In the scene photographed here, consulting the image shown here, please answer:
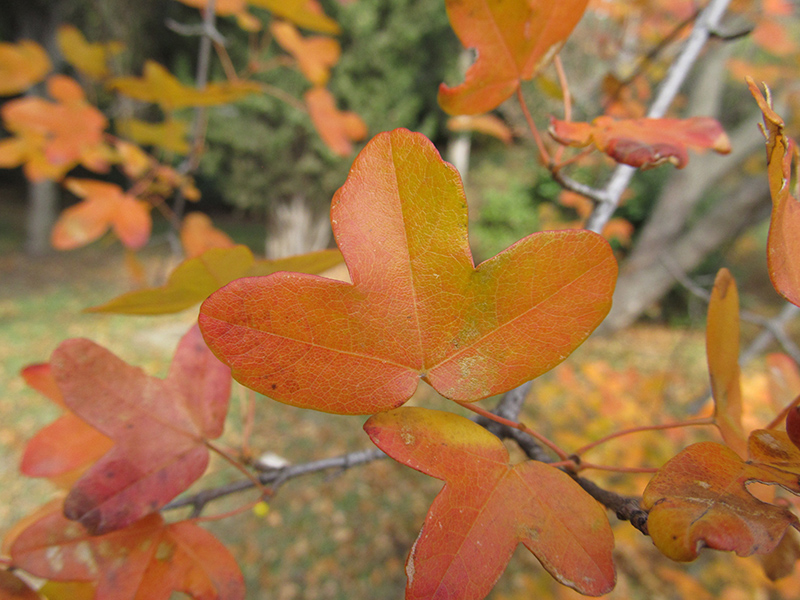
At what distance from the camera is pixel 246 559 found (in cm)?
221

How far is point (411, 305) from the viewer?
28cm

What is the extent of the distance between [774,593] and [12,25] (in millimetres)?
9710

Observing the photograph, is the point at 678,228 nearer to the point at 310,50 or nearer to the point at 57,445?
the point at 310,50

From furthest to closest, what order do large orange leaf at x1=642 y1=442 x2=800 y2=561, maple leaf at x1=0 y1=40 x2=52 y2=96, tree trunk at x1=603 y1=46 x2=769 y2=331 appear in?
tree trunk at x1=603 y1=46 x2=769 y2=331
maple leaf at x1=0 y1=40 x2=52 y2=96
large orange leaf at x1=642 y1=442 x2=800 y2=561

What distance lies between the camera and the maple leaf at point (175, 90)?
887 mm

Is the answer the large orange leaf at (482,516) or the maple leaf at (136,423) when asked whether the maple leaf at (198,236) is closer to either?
the maple leaf at (136,423)

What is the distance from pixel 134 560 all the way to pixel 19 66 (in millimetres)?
2031

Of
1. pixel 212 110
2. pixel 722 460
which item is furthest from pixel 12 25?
pixel 722 460

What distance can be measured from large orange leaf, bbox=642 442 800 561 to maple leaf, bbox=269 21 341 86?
1391mm

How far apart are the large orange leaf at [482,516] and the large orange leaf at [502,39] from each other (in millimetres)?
310

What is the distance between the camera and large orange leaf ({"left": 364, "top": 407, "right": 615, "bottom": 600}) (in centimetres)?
25

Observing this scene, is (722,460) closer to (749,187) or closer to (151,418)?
(151,418)

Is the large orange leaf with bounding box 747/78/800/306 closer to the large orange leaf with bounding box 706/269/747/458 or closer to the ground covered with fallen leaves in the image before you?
the large orange leaf with bounding box 706/269/747/458

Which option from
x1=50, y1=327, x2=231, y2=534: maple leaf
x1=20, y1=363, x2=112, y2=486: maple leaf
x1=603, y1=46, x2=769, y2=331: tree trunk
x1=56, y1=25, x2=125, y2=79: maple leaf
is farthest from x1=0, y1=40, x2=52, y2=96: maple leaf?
x1=603, y1=46, x2=769, y2=331: tree trunk
